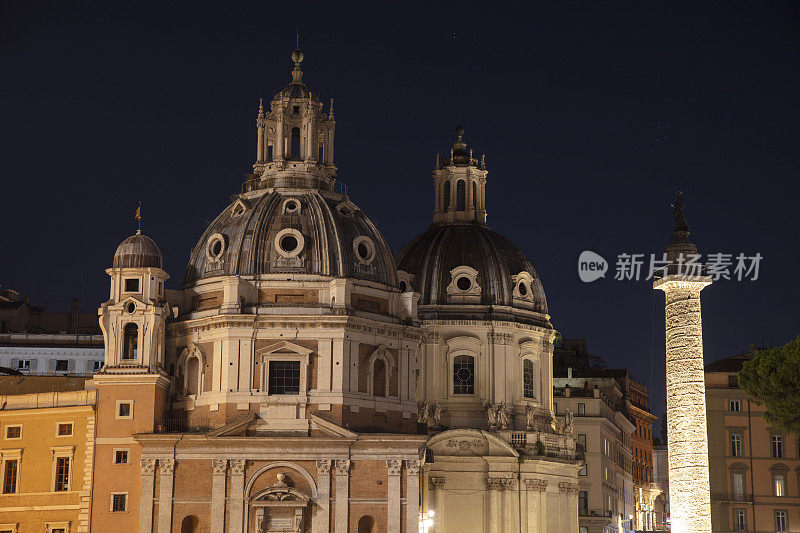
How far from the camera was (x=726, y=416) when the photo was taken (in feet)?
314

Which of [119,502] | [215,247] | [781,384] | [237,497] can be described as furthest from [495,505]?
[119,502]

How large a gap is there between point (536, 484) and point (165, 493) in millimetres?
23270

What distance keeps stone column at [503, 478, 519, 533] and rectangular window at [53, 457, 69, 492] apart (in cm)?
2453

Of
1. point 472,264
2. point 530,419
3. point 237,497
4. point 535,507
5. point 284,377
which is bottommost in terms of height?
point 237,497

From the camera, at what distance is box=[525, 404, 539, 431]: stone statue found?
282ft

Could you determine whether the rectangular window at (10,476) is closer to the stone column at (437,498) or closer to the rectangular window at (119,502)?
the rectangular window at (119,502)

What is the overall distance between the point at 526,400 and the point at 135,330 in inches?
965

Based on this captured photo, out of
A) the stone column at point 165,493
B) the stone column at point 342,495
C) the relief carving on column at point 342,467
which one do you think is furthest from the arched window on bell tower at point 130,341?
the stone column at point 342,495

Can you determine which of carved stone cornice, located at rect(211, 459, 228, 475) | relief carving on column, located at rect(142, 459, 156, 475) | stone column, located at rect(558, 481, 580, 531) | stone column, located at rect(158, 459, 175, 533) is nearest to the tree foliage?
stone column, located at rect(558, 481, 580, 531)

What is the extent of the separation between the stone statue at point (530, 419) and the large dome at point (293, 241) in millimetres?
12749

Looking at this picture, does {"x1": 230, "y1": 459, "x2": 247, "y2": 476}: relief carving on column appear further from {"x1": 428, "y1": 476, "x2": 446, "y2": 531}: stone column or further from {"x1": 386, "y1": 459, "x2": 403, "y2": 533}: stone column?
{"x1": 428, "y1": 476, "x2": 446, "y2": 531}: stone column

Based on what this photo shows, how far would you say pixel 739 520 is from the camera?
93.3m

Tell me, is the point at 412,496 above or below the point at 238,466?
below

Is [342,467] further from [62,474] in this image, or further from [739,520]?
[739,520]
